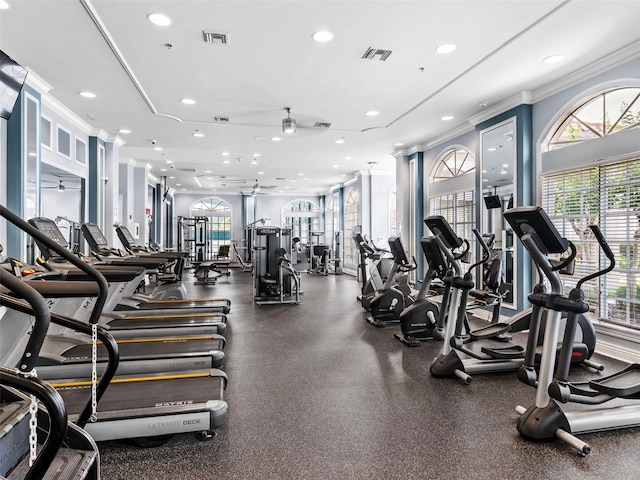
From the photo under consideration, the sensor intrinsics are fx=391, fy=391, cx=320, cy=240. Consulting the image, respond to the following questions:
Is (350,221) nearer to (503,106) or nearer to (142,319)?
(503,106)

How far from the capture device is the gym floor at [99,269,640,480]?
207 centimetres

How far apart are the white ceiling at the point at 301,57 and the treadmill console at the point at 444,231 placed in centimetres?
170

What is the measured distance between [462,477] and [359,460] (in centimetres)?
54

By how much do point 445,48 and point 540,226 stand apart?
235 cm

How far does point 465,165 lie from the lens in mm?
7000

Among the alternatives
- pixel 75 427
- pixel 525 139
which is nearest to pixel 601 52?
pixel 525 139

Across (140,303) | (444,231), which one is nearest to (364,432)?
(444,231)

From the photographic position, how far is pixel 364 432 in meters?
2.46

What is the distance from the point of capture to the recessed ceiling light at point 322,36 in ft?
11.7

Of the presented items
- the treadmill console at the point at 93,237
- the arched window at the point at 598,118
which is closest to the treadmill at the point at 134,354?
the treadmill console at the point at 93,237

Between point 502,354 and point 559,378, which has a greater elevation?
point 559,378

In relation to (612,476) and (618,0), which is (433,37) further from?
(612,476)

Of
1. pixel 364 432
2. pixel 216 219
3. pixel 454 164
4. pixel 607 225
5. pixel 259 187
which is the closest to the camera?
pixel 364 432

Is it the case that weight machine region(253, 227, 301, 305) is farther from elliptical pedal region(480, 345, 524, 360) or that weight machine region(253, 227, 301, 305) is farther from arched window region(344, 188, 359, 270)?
arched window region(344, 188, 359, 270)
